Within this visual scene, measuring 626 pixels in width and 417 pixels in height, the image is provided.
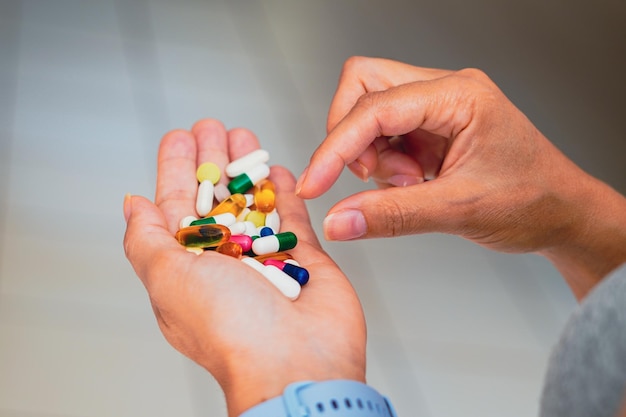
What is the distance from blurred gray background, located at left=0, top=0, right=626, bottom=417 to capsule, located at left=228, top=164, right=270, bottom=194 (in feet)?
1.94

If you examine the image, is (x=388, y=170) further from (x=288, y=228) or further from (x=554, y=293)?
(x=554, y=293)

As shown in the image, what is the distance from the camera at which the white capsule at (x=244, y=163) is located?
5.06 feet

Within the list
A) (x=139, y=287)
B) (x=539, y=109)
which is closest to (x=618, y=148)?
(x=539, y=109)

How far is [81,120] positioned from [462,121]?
1.73 meters

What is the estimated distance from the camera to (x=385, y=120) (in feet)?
3.86

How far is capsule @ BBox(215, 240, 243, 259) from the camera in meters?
1.26

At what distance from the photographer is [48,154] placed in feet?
7.52

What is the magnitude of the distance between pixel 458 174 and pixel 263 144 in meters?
1.42

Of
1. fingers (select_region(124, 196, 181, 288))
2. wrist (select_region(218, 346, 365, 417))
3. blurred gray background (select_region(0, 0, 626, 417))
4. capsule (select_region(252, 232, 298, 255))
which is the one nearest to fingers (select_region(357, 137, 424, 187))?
capsule (select_region(252, 232, 298, 255))

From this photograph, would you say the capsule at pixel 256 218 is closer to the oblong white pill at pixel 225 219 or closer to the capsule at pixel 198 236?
the oblong white pill at pixel 225 219

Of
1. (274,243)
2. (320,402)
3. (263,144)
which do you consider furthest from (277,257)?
(263,144)

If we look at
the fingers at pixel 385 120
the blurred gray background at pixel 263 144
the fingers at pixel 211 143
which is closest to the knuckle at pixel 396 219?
the fingers at pixel 385 120

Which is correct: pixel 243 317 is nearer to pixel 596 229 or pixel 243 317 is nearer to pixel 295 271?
pixel 295 271

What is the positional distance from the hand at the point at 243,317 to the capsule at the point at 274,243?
0.23ft
